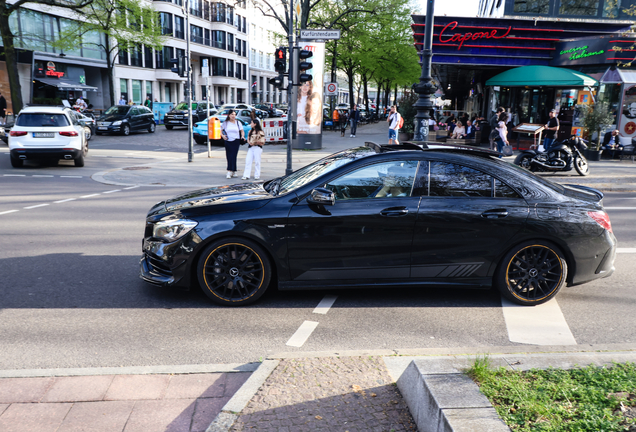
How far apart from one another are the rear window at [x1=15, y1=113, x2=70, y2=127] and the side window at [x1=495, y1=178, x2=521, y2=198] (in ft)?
46.4

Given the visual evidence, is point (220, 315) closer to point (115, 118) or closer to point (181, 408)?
point (181, 408)

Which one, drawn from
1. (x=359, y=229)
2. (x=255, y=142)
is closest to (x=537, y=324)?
(x=359, y=229)

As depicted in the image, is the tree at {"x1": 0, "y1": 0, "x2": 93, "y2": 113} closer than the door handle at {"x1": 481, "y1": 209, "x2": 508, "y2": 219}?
No

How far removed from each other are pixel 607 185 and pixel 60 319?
1331 cm

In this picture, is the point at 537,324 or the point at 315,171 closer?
the point at 537,324

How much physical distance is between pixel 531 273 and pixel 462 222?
2.97 ft

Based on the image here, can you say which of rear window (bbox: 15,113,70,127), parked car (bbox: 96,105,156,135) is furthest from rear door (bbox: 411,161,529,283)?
parked car (bbox: 96,105,156,135)

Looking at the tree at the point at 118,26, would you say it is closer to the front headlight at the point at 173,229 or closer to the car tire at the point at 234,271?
the front headlight at the point at 173,229

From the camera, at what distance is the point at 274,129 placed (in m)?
26.0

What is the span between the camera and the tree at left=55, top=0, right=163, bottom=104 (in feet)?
115

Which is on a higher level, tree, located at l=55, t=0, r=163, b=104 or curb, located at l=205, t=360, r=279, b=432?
tree, located at l=55, t=0, r=163, b=104

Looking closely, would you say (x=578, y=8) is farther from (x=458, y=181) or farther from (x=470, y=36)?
(x=458, y=181)

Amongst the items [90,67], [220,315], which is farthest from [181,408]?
[90,67]

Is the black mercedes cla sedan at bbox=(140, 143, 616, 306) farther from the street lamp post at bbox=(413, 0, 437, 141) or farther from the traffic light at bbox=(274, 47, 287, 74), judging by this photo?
the traffic light at bbox=(274, 47, 287, 74)
